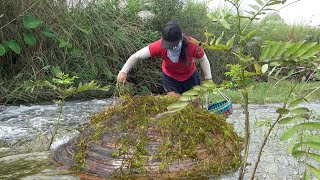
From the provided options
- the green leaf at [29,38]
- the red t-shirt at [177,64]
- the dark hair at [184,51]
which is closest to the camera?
the dark hair at [184,51]

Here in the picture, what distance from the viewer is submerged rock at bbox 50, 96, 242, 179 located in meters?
2.70

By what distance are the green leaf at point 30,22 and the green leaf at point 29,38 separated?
0.99 ft

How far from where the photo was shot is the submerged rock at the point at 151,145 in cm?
270

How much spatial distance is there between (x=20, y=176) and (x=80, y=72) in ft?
28.8

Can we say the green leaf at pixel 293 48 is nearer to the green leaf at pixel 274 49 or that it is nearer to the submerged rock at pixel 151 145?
the green leaf at pixel 274 49

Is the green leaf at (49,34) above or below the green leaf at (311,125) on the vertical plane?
below

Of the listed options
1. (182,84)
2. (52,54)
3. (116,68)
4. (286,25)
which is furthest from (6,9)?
(286,25)

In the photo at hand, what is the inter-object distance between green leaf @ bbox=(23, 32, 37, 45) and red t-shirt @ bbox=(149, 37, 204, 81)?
187 inches

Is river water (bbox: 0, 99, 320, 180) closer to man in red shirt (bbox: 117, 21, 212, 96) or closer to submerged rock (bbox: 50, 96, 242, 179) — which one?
submerged rock (bbox: 50, 96, 242, 179)

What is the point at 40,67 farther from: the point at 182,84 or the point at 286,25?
the point at 286,25

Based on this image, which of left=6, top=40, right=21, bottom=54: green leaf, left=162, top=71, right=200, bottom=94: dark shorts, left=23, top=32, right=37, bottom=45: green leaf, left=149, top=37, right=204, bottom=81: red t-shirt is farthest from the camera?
left=23, top=32, right=37, bottom=45: green leaf

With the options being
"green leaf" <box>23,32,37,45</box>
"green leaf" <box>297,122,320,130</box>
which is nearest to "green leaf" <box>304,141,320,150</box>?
"green leaf" <box>297,122,320,130</box>

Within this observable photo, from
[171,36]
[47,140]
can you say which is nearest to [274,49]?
[47,140]

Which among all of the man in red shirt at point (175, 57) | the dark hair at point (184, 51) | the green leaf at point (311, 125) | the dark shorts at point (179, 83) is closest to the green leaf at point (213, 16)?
the green leaf at point (311, 125)
